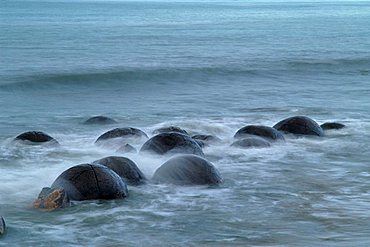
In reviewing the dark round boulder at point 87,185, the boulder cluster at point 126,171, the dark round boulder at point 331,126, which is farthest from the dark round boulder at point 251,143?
the dark round boulder at point 87,185

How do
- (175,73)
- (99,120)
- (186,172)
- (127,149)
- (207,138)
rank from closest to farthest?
(186,172) → (127,149) → (207,138) → (99,120) → (175,73)

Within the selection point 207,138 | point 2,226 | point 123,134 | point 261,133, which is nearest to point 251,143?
point 261,133

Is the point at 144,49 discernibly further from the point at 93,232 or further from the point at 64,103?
the point at 93,232

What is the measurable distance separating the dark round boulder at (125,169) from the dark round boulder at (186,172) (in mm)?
265

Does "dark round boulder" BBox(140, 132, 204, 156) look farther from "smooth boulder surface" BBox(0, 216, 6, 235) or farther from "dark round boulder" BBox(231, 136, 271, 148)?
"smooth boulder surface" BBox(0, 216, 6, 235)

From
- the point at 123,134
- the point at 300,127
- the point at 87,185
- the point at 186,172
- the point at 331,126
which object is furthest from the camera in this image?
the point at 331,126

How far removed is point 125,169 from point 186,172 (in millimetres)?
879

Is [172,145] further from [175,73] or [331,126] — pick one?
[175,73]

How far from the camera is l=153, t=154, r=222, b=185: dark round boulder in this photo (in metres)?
10.3

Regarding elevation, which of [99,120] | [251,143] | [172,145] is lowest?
[251,143]

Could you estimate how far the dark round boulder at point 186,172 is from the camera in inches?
405

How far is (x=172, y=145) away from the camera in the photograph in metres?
12.0

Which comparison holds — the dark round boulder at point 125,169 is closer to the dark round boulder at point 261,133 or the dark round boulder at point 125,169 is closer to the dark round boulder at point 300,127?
the dark round boulder at point 261,133

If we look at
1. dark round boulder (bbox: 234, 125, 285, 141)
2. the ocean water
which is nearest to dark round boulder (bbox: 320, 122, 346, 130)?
the ocean water
